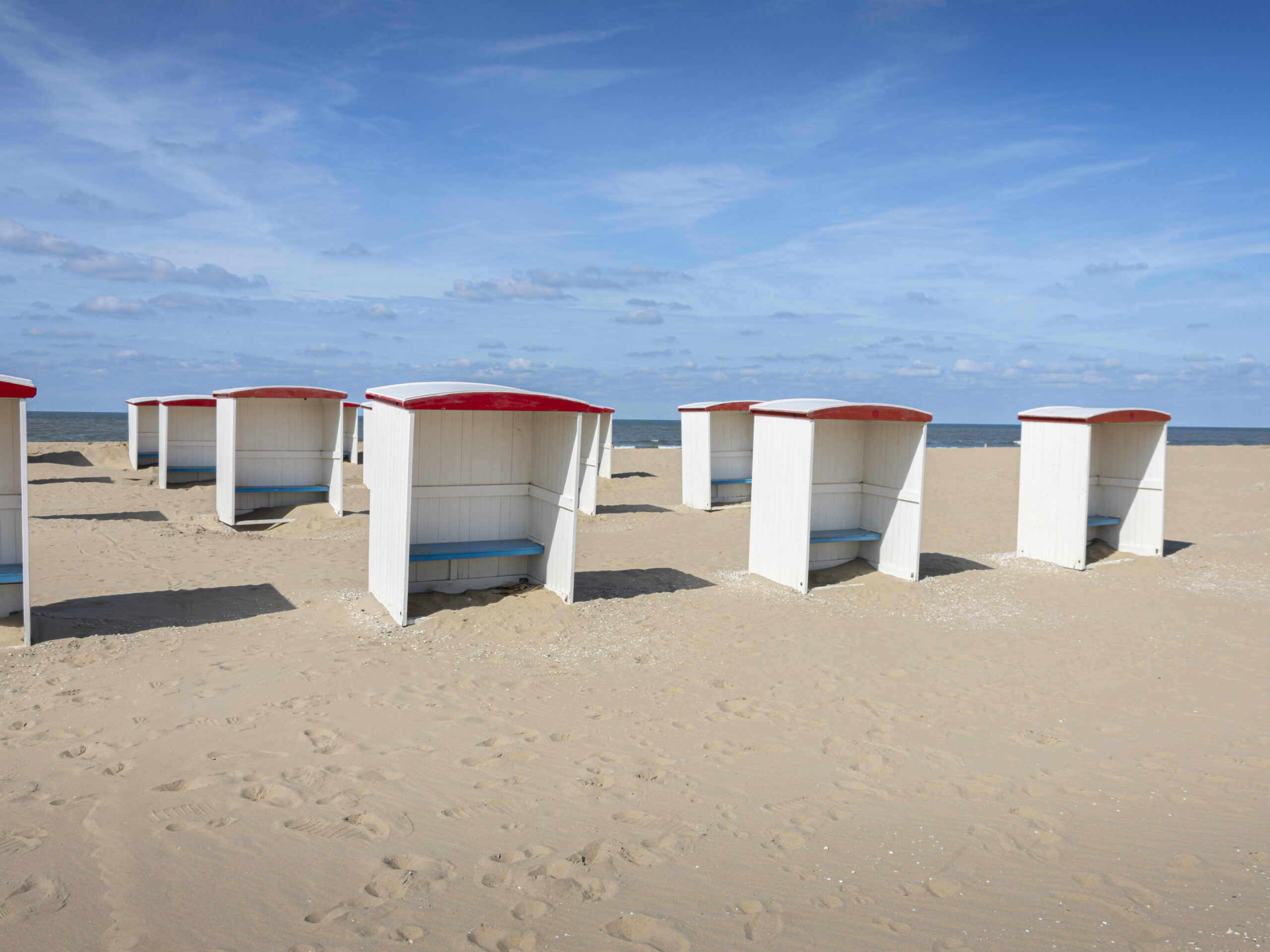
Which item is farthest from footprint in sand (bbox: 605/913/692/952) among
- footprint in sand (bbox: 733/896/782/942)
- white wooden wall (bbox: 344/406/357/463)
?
white wooden wall (bbox: 344/406/357/463)

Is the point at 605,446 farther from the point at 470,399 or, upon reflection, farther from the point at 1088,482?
the point at 470,399

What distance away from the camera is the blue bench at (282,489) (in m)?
13.1

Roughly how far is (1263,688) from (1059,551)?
481cm

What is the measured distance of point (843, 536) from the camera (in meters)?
9.96

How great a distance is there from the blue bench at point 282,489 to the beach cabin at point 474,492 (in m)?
5.62

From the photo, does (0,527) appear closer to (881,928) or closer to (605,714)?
(605,714)

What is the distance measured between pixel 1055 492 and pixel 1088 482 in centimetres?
46

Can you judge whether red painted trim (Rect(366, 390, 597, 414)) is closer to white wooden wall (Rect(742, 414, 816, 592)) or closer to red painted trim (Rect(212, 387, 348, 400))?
white wooden wall (Rect(742, 414, 816, 592))

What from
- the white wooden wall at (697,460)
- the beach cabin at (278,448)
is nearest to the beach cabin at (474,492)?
the beach cabin at (278,448)

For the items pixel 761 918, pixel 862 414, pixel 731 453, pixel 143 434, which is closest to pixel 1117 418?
pixel 862 414

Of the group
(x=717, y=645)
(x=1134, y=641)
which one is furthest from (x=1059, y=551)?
(x=717, y=645)

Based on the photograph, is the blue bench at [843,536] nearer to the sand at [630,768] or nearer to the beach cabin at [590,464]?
the sand at [630,768]

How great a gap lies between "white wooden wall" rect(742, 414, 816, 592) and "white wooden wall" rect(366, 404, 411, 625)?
13.0ft

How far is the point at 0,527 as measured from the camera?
22.3 ft
